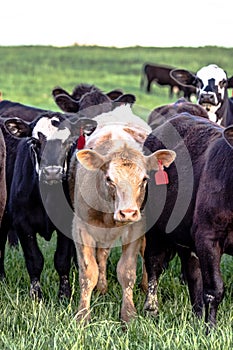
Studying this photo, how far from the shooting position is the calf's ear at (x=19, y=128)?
6.82 metres

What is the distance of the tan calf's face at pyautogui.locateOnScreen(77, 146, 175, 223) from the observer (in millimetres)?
5207

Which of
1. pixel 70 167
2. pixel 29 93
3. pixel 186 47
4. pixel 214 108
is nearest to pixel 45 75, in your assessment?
pixel 29 93

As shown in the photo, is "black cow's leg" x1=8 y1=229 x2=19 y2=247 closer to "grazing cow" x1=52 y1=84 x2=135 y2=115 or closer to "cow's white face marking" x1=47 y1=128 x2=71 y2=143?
"grazing cow" x1=52 y1=84 x2=135 y2=115

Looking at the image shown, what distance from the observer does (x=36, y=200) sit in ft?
22.3

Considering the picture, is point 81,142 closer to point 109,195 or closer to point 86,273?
point 109,195

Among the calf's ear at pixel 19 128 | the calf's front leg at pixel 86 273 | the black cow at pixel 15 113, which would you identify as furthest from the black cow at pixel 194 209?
the black cow at pixel 15 113

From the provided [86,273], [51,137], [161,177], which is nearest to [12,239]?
[51,137]

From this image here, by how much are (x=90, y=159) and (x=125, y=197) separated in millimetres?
472

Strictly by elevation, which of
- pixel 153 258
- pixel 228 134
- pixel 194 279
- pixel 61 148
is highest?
pixel 228 134

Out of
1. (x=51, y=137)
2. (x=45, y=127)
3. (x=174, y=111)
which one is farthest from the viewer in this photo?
(x=174, y=111)

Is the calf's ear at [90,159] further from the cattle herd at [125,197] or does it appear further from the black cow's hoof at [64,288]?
the black cow's hoof at [64,288]

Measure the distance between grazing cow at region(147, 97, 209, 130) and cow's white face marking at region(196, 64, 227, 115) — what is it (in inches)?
12.0

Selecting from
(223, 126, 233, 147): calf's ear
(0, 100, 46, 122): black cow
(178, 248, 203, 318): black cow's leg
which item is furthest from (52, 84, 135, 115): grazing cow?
(223, 126, 233, 147): calf's ear

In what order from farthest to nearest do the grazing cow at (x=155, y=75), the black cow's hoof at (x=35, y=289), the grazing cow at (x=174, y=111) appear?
the grazing cow at (x=155, y=75), the grazing cow at (x=174, y=111), the black cow's hoof at (x=35, y=289)
